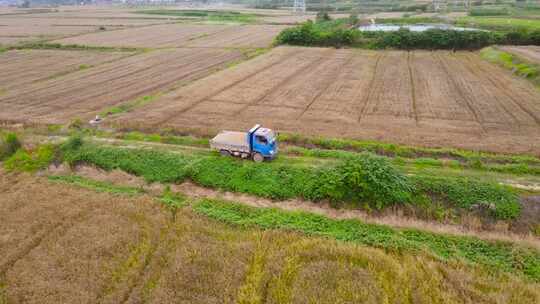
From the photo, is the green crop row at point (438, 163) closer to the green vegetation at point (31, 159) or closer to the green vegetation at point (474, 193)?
the green vegetation at point (474, 193)

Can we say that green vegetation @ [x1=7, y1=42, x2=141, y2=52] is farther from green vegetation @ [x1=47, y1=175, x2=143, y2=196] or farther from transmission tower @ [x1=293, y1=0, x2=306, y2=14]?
transmission tower @ [x1=293, y1=0, x2=306, y2=14]

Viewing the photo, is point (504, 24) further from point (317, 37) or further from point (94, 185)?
point (94, 185)

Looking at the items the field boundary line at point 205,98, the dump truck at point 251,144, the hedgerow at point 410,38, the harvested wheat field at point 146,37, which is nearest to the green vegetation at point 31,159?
the field boundary line at point 205,98

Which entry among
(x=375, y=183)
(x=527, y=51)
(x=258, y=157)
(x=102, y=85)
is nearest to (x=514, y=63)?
(x=527, y=51)

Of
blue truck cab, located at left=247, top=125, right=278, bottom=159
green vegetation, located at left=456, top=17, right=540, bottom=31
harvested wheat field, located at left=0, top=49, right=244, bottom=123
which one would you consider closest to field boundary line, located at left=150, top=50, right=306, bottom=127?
harvested wheat field, located at left=0, top=49, right=244, bottom=123

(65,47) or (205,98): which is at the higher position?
(65,47)
